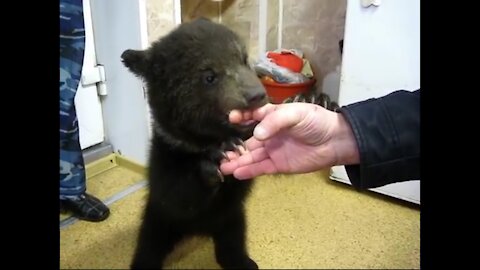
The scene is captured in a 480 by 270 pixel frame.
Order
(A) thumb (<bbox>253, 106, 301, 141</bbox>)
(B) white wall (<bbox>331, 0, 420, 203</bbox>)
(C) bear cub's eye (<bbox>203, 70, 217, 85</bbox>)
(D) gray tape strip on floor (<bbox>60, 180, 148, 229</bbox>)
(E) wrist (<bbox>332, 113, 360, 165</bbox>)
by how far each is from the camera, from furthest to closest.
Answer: (B) white wall (<bbox>331, 0, 420, 203</bbox>), (D) gray tape strip on floor (<bbox>60, 180, 148, 229</bbox>), (C) bear cub's eye (<bbox>203, 70, 217, 85</bbox>), (E) wrist (<bbox>332, 113, 360, 165</bbox>), (A) thumb (<bbox>253, 106, 301, 141</bbox>)

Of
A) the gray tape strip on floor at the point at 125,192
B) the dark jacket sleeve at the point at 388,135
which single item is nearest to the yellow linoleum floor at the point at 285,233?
the gray tape strip on floor at the point at 125,192

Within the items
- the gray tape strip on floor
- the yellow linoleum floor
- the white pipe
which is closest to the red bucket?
the white pipe

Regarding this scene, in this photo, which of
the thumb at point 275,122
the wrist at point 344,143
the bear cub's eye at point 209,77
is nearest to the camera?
the thumb at point 275,122

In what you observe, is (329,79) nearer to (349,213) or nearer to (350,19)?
(350,19)

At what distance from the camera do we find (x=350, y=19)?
106cm

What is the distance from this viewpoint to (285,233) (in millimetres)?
897

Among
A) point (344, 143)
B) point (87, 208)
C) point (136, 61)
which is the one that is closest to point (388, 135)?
point (344, 143)

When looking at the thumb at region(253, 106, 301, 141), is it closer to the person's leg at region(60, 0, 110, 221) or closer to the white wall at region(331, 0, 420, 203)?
the person's leg at region(60, 0, 110, 221)

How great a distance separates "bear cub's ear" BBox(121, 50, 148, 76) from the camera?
2.36ft

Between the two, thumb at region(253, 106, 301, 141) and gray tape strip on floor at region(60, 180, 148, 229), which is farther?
gray tape strip on floor at region(60, 180, 148, 229)

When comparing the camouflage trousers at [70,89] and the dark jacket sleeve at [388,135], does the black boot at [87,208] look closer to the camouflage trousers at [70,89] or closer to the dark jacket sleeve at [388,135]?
the camouflage trousers at [70,89]

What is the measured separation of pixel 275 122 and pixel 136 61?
32cm

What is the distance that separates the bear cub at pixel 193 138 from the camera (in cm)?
76

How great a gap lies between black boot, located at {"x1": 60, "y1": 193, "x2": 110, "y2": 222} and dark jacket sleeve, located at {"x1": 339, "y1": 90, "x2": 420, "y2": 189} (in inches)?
19.9
